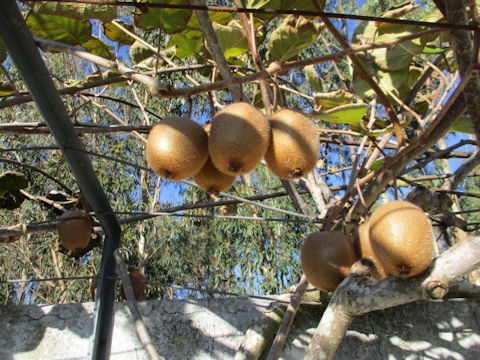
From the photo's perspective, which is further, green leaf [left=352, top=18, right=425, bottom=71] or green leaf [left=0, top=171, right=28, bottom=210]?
green leaf [left=0, top=171, right=28, bottom=210]

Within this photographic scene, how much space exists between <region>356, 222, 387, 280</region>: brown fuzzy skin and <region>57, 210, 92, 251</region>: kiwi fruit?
3.33 feet

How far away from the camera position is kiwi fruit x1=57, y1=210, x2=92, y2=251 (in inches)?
61.2

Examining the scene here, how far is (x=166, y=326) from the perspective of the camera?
1.55m

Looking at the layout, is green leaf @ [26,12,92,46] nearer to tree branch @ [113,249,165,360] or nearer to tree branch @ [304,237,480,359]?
tree branch @ [113,249,165,360]

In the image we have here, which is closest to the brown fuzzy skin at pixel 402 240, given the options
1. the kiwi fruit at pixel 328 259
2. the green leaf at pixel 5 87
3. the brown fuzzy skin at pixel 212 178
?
the kiwi fruit at pixel 328 259

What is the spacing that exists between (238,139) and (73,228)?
105 centimetres

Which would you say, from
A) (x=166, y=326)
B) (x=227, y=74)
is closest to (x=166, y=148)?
(x=227, y=74)

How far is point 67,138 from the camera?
121cm

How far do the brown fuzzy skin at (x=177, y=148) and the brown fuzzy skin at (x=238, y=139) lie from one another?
0.15ft

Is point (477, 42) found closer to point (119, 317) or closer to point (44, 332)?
point (119, 317)

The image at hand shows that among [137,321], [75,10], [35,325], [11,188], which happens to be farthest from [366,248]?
[11,188]

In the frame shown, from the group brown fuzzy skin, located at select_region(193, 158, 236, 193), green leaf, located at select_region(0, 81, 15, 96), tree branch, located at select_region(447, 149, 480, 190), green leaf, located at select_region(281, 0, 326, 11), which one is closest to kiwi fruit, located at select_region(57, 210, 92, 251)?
green leaf, located at select_region(0, 81, 15, 96)

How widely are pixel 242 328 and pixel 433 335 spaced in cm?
72

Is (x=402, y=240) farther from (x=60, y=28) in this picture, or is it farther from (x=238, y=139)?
(x=60, y=28)
